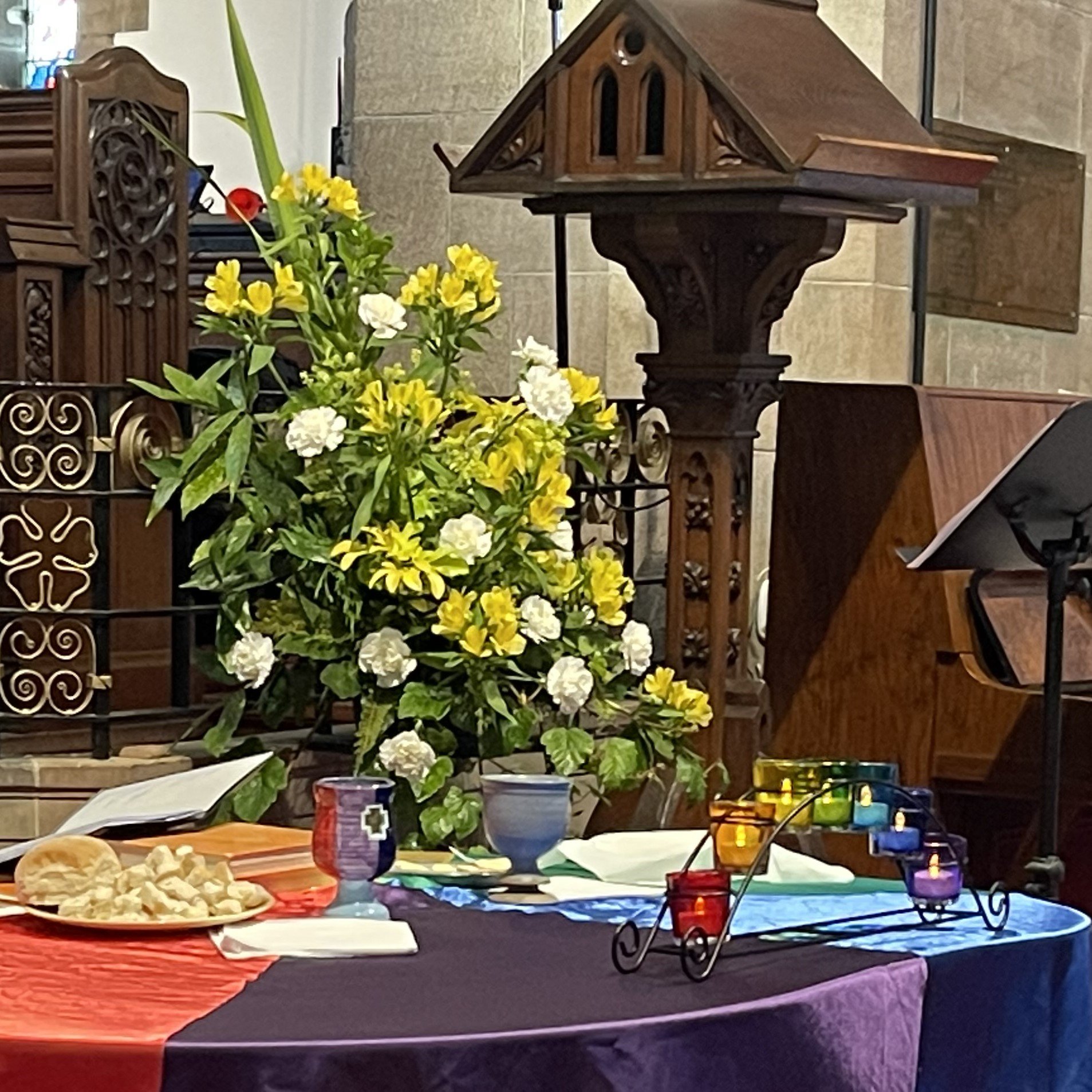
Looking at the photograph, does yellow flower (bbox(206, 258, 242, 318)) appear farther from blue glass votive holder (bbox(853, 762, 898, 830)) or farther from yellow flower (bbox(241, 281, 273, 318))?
blue glass votive holder (bbox(853, 762, 898, 830))

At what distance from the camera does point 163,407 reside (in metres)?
4.96

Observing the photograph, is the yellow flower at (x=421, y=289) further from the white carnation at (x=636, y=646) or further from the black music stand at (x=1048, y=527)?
the black music stand at (x=1048, y=527)

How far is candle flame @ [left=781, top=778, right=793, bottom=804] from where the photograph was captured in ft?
8.57

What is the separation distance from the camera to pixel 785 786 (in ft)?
8.64

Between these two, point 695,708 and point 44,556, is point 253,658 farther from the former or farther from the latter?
point 44,556

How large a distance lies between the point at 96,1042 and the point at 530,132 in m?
2.50

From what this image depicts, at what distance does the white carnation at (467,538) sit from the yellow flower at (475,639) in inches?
3.5

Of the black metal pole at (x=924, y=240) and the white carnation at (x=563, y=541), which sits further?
the black metal pole at (x=924, y=240)

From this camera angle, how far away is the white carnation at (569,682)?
10.6 ft

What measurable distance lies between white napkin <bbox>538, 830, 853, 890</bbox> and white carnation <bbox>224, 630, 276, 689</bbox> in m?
0.66

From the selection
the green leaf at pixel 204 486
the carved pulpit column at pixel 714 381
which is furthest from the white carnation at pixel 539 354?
the carved pulpit column at pixel 714 381

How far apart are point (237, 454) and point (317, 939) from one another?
1.29 meters

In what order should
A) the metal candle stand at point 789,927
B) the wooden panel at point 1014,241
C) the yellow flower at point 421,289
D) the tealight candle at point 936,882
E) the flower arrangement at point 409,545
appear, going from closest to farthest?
the metal candle stand at point 789,927
the tealight candle at point 936,882
the flower arrangement at point 409,545
the yellow flower at point 421,289
the wooden panel at point 1014,241

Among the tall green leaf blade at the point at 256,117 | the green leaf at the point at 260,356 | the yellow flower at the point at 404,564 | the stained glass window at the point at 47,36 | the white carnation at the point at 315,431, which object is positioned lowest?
the yellow flower at the point at 404,564
